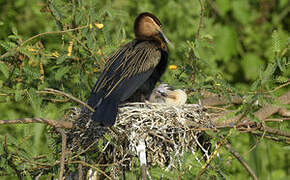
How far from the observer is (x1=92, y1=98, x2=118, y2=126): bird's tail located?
10.7ft

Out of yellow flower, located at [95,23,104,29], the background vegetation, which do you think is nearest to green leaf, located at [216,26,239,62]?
the background vegetation

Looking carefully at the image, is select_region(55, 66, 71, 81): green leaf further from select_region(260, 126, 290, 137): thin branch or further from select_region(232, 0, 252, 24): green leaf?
select_region(232, 0, 252, 24): green leaf

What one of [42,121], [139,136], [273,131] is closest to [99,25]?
[139,136]

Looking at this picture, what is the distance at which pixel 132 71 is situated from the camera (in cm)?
397

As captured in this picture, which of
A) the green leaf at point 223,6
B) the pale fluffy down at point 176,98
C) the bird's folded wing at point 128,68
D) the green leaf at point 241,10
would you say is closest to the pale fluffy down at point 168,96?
the pale fluffy down at point 176,98

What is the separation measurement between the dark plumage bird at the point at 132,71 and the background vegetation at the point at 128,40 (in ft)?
0.50

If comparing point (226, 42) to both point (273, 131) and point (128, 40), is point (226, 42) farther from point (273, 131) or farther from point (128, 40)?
point (273, 131)

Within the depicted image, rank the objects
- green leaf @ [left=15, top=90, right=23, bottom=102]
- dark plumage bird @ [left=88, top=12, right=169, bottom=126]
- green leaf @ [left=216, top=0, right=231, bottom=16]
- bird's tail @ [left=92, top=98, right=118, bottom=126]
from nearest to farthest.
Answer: green leaf @ [left=15, top=90, right=23, bottom=102] → bird's tail @ [left=92, top=98, right=118, bottom=126] → dark plumage bird @ [left=88, top=12, right=169, bottom=126] → green leaf @ [left=216, top=0, right=231, bottom=16]

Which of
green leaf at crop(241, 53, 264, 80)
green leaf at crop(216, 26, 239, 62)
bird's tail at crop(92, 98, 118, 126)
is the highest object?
green leaf at crop(216, 26, 239, 62)

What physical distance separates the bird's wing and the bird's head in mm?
297

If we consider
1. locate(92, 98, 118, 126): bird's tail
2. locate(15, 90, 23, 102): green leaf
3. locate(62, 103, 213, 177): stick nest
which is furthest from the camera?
locate(62, 103, 213, 177): stick nest

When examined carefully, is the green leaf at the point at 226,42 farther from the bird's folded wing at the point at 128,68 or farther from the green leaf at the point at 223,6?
the bird's folded wing at the point at 128,68

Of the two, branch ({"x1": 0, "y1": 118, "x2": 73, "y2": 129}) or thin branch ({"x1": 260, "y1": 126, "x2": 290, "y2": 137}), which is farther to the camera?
thin branch ({"x1": 260, "y1": 126, "x2": 290, "y2": 137})

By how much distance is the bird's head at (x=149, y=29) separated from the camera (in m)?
4.72
